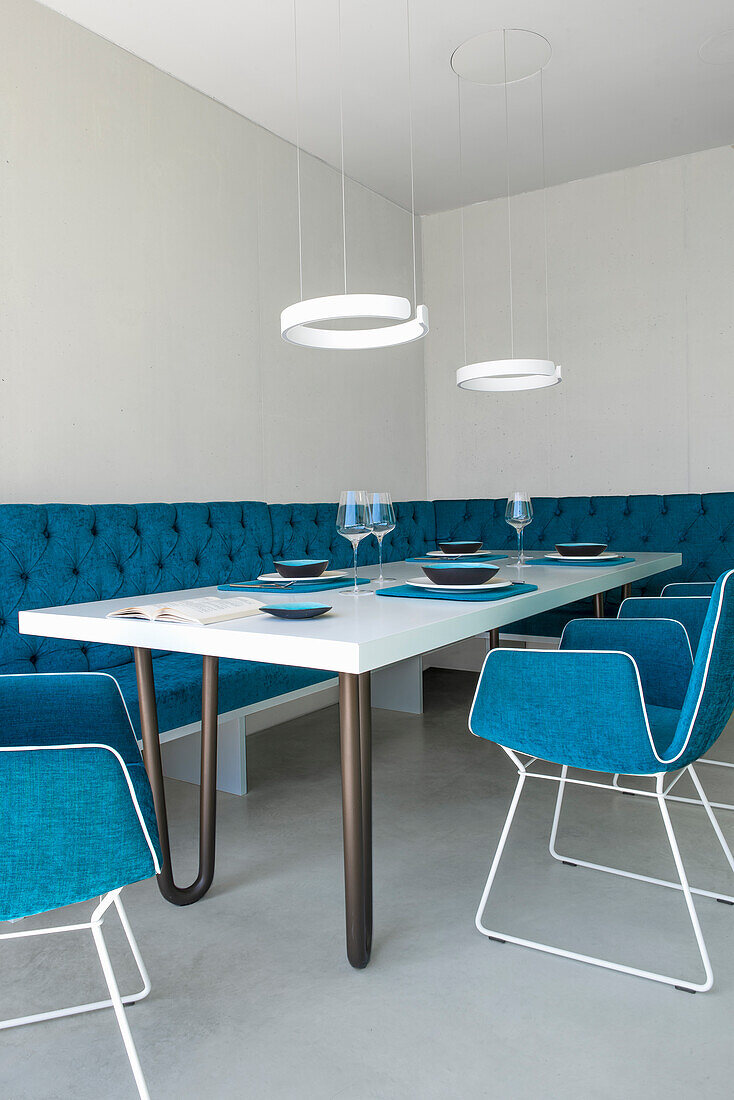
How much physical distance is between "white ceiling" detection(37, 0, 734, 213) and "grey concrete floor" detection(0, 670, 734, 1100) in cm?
263

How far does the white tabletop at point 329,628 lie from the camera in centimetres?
121

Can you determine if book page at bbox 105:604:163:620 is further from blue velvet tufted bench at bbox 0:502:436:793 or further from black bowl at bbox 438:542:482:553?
black bowl at bbox 438:542:482:553

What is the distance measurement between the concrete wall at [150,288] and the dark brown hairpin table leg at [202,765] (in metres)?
1.08

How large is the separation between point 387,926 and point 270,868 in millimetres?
403

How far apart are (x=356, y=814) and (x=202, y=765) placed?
18.9 inches

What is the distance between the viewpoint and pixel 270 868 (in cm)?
199

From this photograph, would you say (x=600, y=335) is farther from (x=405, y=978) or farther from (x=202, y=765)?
(x=405, y=978)

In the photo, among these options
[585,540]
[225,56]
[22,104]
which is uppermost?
[225,56]

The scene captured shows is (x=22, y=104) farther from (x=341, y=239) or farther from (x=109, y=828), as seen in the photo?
(x=109, y=828)

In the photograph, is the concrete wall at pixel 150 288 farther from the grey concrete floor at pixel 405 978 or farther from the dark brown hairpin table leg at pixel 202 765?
the grey concrete floor at pixel 405 978

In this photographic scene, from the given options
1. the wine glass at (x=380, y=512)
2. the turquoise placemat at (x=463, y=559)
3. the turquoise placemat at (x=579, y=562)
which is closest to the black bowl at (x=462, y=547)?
the turquoise placemat at (x=463, y=559)

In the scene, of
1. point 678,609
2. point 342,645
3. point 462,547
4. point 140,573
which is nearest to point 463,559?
point 462,547

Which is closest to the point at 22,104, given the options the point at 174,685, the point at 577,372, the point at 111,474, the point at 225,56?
the point at 225,56

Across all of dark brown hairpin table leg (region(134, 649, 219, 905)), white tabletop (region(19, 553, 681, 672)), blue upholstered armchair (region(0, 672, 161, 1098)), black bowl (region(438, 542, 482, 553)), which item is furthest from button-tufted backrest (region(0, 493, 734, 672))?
blue upholstered armchair (region(0, 672, 161, 1098))
